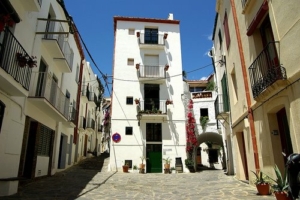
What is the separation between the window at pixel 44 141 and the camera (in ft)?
38.0

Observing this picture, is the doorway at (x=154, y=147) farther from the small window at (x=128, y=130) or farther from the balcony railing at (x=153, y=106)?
the small window at (x=128, y=130)

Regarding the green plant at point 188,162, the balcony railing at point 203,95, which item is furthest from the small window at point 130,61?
→ the green plant at point 188,162

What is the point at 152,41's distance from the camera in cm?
2080

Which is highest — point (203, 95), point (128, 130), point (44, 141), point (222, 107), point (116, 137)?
point (203, 95)

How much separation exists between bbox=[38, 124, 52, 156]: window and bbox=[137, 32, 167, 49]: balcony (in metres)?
11.2

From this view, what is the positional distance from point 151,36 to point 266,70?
15097mm

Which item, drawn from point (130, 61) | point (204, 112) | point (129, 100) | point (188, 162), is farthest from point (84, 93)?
point (188, 162)

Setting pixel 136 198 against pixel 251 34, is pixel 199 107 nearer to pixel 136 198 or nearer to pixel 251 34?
pixel 251 34

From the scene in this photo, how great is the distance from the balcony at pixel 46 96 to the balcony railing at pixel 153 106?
691 cm

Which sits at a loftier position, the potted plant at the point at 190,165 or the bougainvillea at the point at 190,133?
the bougainvillea at the point at 190,133

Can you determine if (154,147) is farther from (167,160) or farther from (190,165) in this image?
(190,165)

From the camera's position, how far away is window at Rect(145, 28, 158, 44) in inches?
818

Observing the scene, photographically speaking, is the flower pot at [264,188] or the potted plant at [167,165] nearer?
the flower pot at [264,188]

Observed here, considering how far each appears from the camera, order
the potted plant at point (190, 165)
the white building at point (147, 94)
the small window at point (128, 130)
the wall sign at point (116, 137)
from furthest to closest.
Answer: the small window at point (128, 130) < the white building at point (147, 94) < the wall sign at point (116, 137) < the potted plant at point (190, 165)
